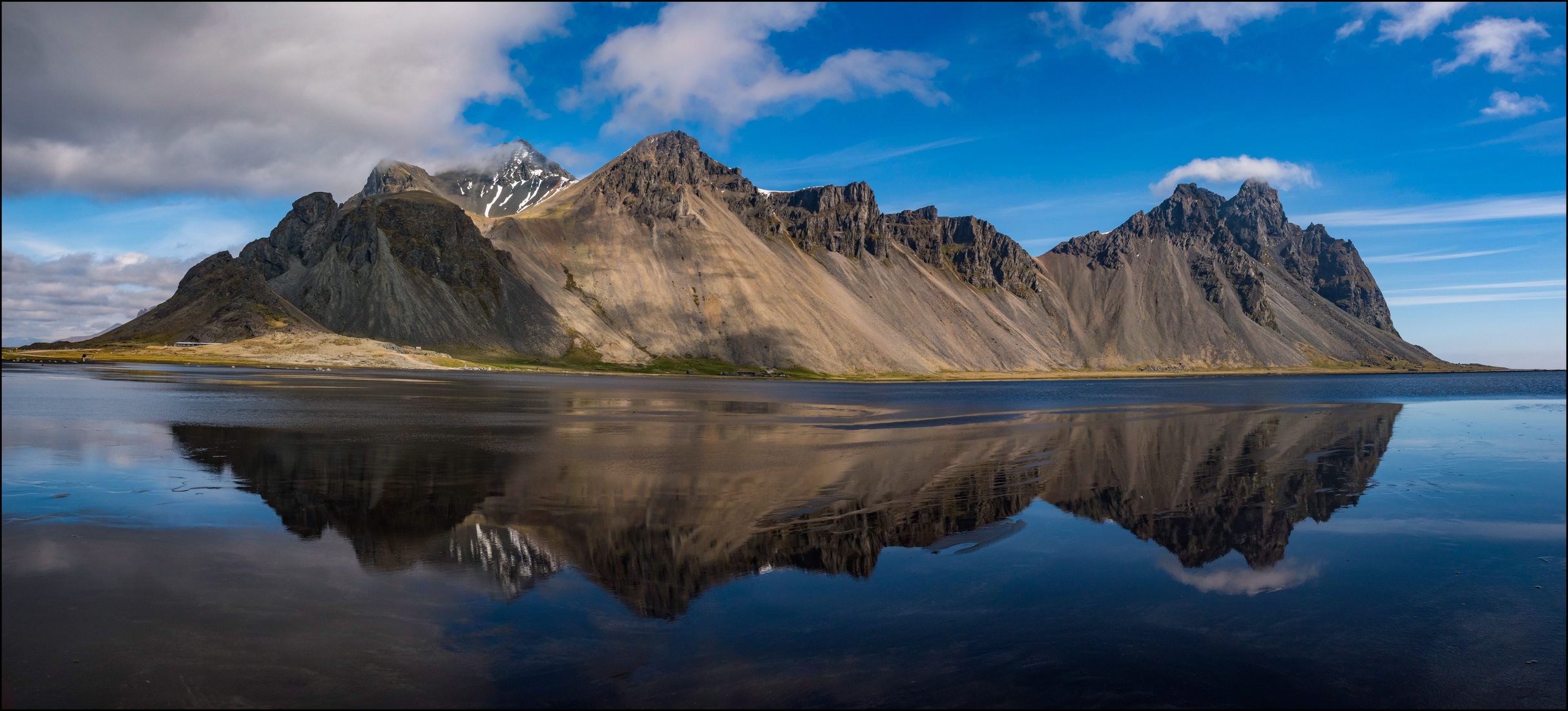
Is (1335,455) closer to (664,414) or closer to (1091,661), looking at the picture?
(1091,661)

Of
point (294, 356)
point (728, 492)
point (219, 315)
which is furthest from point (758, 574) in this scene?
point (219, 315)

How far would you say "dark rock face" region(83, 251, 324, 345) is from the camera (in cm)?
17300

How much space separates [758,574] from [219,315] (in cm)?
20755

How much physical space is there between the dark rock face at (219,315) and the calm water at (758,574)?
157 m

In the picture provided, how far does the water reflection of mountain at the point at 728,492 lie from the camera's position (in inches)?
762

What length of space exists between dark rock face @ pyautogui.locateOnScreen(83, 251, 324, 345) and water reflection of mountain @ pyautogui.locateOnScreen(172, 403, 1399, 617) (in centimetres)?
16112

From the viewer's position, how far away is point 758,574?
18062 millimetres

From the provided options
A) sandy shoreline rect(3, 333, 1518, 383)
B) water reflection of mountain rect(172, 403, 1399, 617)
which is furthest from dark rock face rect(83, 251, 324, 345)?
water reflection of mountain rect(172, 403, 1399, 617)

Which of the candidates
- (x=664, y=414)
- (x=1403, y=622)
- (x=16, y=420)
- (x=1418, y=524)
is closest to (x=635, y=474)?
(x=1403, y=622)

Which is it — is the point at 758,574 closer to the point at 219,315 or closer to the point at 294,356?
the point at 294,356

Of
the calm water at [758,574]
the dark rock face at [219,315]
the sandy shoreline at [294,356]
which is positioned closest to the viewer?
the calm water at [758,574]

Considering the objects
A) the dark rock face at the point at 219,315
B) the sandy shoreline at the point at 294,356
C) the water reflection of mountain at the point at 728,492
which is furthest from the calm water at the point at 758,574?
the dark rock face at the point at 219,315

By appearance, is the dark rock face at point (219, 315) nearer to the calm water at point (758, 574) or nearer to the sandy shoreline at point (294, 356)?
the sandy shoreline at point (294, 356)

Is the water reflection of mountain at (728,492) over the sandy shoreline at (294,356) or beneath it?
beneath
